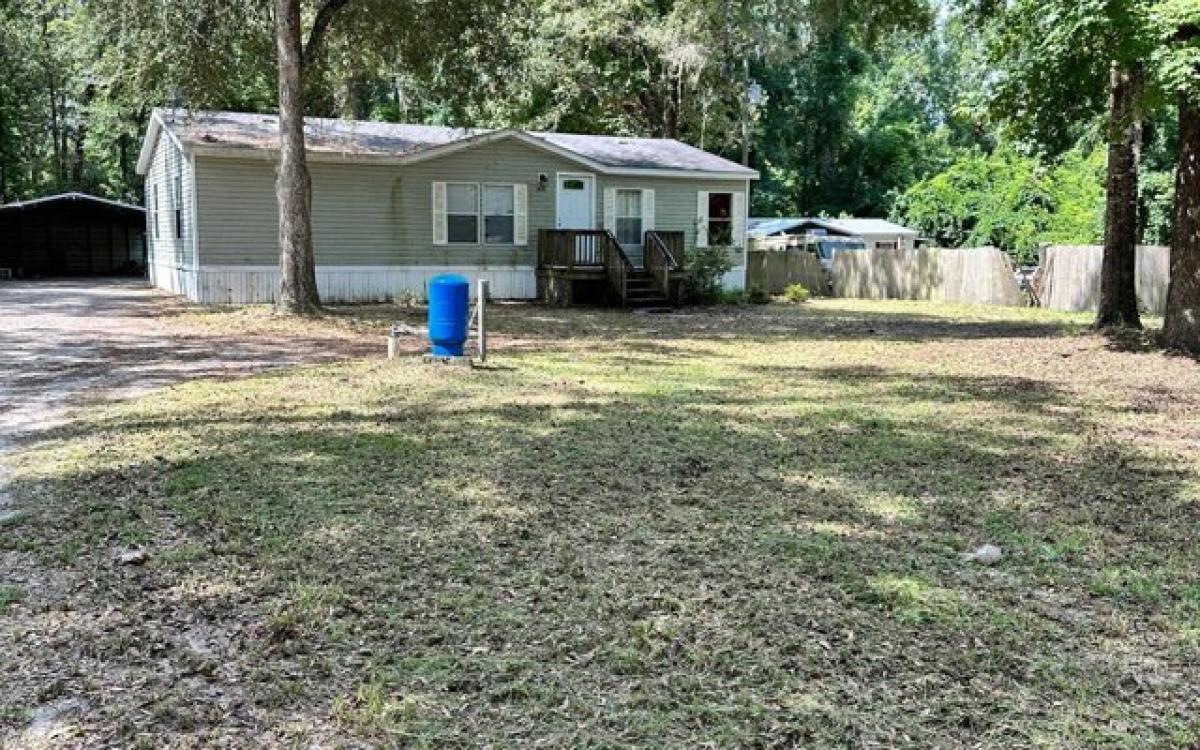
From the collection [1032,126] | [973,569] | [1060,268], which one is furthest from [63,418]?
[1060,268]

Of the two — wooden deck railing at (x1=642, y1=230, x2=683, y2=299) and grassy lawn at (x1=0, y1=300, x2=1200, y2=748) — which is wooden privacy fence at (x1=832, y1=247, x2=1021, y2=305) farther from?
grassy lawn at (x1=0, y1=300, x2=1200, y2=748)

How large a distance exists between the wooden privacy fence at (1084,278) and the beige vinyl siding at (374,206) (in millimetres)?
8738

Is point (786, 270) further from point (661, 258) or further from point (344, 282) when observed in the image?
point (344, 282)

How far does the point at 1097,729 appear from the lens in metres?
2.73

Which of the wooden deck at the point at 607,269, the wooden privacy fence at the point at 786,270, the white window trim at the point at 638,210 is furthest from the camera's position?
the wooden privacy fence at the point at 786,270

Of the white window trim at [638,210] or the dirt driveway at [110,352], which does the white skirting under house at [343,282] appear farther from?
the white window trim at [638,210]

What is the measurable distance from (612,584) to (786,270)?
2270 centimetres

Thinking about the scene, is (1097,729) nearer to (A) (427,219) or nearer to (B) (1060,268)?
→ (A) (427,219)

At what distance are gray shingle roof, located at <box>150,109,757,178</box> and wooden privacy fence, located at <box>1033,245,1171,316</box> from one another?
703cm

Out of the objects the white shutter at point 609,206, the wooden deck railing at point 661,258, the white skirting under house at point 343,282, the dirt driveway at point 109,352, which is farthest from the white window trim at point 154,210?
the wooden deck railing at point 661,258

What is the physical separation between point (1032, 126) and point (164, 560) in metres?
12.7

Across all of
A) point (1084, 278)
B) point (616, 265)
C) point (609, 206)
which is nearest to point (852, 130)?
point (1084, 278)

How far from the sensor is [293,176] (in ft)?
47.2

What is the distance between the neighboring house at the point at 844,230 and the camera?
34.5m
